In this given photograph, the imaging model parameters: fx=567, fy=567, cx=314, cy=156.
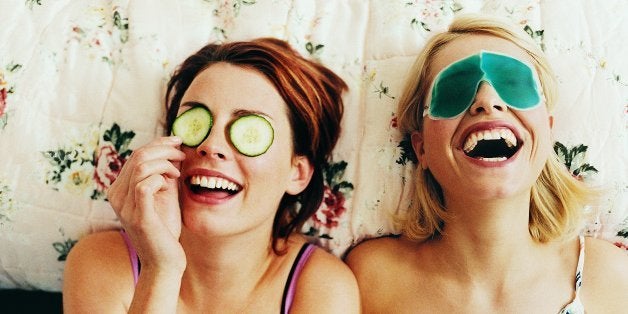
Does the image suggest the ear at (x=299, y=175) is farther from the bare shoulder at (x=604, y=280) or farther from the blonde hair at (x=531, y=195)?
the bare shoulder at (x=604, y=280)

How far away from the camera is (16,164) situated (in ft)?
5.21

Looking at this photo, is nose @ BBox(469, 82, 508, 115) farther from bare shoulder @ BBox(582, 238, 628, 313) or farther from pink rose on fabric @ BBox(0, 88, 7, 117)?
pink rose on fabric @ BBox(0, 88, 7, 117)

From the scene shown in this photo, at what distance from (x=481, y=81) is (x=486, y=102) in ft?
0.20

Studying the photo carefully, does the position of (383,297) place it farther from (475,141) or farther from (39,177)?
(39,177)

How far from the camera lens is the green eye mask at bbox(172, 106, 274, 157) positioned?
1302 millimetres

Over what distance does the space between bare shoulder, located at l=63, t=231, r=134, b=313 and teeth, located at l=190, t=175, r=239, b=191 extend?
329 millimetres

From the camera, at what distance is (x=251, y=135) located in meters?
1.31

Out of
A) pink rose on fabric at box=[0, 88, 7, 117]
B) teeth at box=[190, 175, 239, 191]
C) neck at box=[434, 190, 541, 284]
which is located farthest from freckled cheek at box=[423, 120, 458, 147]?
pink rose on fabric at box=[0, 88, 7, 117]

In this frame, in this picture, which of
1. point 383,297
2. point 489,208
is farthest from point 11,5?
point 489,208

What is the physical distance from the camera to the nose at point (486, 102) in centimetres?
129

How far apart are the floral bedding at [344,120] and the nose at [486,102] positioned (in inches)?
12.3

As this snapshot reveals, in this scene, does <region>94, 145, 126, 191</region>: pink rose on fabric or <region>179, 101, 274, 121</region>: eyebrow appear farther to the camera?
<region>94, 145, 126, 191</region>: pink rose on fabric

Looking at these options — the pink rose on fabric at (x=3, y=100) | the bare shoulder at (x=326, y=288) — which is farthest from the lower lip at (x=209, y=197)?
the pink rose on fabric at (x=3, y=100)

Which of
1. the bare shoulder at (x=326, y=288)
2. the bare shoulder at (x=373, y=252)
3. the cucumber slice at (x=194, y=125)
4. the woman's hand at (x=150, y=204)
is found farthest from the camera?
the bare shoulder at (x=373, y=252)
